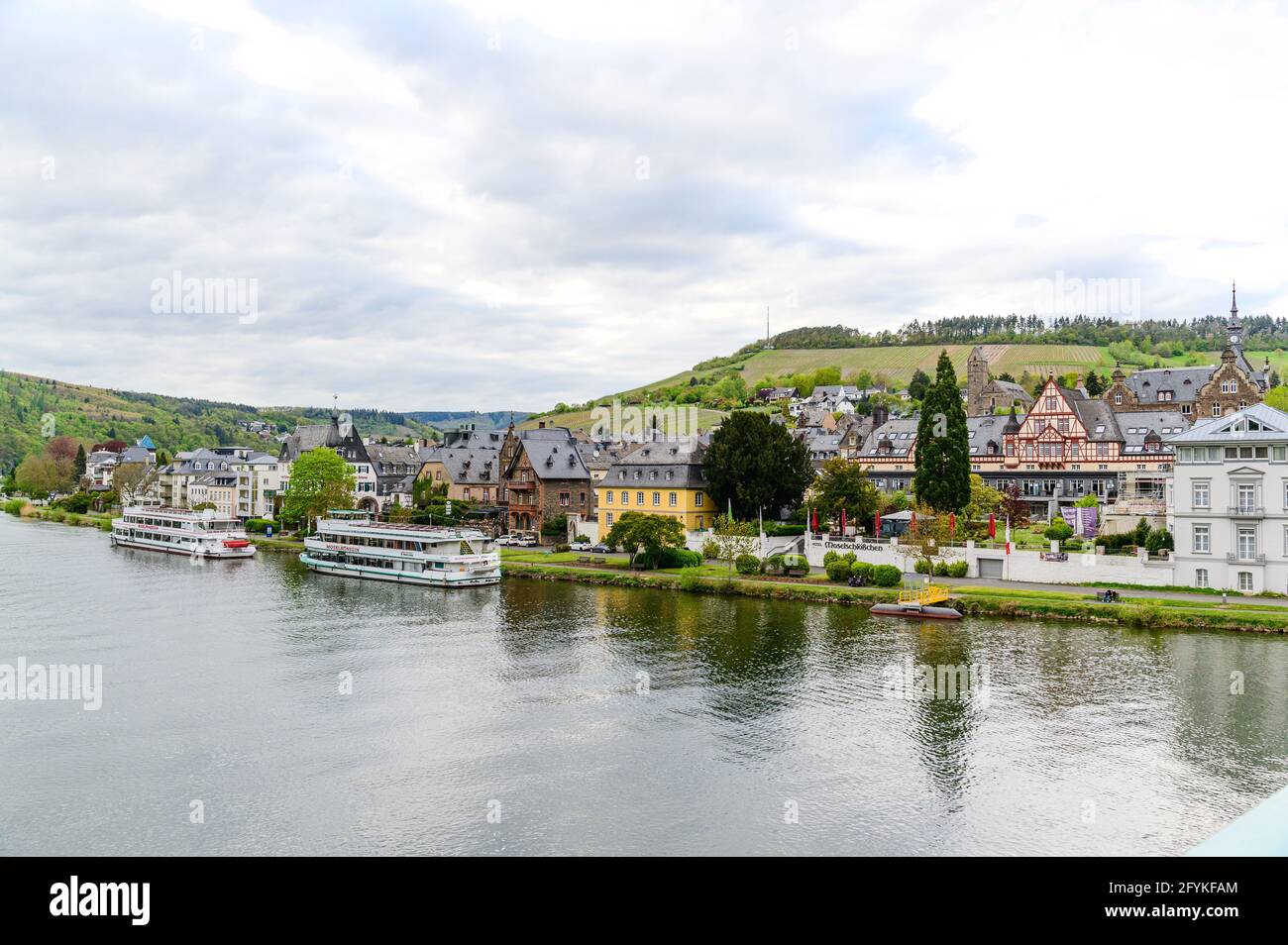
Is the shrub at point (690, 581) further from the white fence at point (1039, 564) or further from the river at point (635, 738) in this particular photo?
the white fence at point (1039, 564)

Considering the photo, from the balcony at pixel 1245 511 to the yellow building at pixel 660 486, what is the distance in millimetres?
39159

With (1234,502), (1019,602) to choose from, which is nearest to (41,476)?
(1019,602)

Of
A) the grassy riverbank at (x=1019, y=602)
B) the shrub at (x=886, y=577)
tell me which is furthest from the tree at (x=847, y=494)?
the shrub at (x=886, y=577)

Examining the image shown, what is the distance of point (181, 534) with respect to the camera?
309ft

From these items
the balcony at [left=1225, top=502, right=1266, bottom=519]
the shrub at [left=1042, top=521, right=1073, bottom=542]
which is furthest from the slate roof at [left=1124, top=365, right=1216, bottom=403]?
the balcony at [left=1225, top=502, right=1266, bottom=519]

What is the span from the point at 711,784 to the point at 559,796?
4302mm

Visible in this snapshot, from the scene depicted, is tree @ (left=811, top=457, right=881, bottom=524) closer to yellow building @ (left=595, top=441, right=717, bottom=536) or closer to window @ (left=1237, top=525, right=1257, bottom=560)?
yellow building @ (left=595, top=441, right=717, bottom=536)

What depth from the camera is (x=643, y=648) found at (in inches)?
1711

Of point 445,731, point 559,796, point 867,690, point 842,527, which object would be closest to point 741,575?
point 842,527

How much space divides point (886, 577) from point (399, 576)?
120 feet

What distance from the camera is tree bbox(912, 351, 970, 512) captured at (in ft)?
218

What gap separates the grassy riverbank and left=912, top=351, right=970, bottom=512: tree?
43.2ft

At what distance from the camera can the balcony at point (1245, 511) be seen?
4903 centimetres
